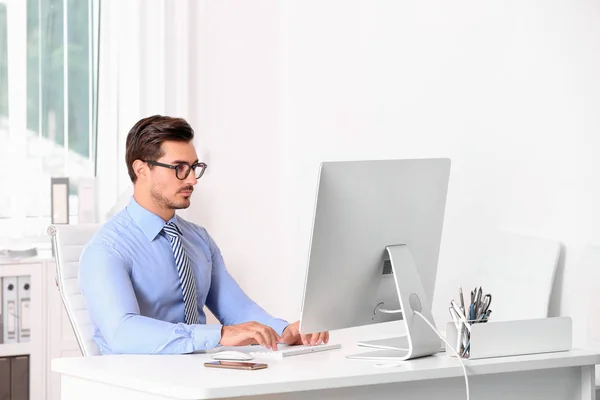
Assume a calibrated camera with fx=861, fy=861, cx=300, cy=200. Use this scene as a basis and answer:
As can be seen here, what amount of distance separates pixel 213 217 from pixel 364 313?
2389mm

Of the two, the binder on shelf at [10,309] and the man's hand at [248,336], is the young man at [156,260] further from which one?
the binder on shelf at [10,309]

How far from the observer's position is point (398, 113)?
3.62 meters

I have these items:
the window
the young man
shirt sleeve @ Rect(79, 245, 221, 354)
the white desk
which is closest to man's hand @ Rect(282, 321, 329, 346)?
the young man

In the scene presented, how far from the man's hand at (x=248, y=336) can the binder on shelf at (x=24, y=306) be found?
1.90 m

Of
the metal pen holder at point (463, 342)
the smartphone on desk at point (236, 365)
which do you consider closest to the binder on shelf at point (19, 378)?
the smartphone on desk at point (236, 365)

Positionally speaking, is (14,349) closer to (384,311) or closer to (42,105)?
(42,105)

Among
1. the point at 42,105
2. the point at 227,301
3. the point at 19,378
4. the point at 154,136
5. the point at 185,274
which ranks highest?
the point at 42,105

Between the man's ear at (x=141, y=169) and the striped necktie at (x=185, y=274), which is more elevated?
the man's ear at (x=141, y=169)

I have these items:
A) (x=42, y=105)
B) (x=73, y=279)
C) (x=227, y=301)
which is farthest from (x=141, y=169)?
(x=42, y=105)

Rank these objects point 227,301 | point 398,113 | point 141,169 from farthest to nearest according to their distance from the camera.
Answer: point 398,113 < point 227,301 < point 141,169

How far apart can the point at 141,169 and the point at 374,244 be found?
0.90 meters

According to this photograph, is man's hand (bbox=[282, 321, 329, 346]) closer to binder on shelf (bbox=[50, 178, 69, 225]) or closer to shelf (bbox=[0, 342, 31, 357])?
shelf (bbox=[0, 342, 31, 357])

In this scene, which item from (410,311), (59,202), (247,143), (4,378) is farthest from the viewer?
(247,143)

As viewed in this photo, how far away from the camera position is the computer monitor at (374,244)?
2.11 m
